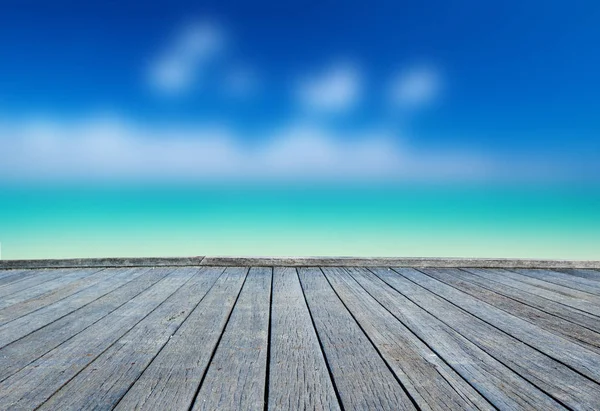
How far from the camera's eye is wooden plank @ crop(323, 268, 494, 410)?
3.09ft

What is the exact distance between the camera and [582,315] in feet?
5.62

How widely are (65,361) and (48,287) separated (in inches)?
52.4

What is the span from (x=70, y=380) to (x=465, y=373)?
1241 mm

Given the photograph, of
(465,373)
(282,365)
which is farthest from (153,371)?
(465,373)

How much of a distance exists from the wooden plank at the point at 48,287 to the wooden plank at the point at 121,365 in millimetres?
854

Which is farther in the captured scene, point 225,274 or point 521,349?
point 225,274

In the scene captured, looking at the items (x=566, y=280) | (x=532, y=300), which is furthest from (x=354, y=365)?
(x=566, y=280)

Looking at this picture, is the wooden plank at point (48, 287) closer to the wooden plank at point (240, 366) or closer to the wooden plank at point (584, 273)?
the wooden plank at point (240, 366)

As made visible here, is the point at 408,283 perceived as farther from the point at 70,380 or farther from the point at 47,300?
the point at 47,300

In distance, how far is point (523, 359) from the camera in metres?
1.21

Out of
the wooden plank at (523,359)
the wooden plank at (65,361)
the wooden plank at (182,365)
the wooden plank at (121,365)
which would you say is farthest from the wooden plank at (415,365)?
the wooden plank at (65,361)

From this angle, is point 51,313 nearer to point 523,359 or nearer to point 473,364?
point 473,364

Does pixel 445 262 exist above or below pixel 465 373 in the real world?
above

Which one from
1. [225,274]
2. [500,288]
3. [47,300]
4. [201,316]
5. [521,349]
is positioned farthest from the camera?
[225,274]
